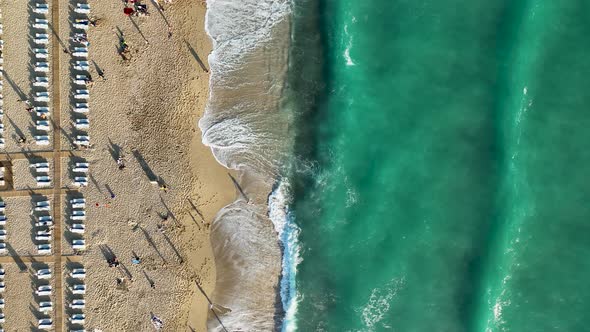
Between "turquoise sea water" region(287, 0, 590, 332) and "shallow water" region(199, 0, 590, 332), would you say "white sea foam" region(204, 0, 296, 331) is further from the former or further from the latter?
"turquoise sea water" region(287, 0, 590, 332)

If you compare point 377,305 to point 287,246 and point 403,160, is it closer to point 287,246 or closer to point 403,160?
point 287,246

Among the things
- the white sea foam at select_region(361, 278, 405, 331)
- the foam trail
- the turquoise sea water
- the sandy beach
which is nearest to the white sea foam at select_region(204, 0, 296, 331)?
the foam trail

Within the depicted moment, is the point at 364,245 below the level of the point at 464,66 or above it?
below

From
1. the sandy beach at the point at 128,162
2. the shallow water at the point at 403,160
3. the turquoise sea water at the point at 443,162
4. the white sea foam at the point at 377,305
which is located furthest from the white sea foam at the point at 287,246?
the white sea foam at the point at 377,305

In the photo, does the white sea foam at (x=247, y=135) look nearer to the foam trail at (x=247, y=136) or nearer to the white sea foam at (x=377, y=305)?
the foam trail at (x=247, y=136)

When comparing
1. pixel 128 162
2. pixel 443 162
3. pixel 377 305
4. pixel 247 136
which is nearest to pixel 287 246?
pixel 377 305

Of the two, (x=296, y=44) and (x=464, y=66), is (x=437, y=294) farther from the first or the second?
(x=296, y=44)

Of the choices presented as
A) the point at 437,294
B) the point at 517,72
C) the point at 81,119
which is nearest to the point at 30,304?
→ the point at 81,119
